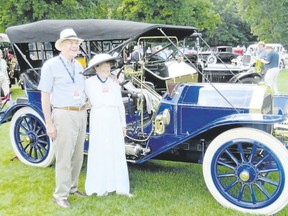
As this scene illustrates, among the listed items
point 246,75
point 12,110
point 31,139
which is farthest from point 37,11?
point 31,139

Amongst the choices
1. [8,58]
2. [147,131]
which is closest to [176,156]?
[147,131]

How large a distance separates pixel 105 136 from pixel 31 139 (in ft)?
5.01

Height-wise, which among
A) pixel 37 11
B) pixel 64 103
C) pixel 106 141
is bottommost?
pixel 106 141

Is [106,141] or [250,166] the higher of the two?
[106,141]

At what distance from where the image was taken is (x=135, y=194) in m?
4.21

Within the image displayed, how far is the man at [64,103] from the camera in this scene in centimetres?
369

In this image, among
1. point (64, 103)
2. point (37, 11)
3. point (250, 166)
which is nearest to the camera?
point (250, 166)

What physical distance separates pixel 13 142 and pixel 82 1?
13102mm

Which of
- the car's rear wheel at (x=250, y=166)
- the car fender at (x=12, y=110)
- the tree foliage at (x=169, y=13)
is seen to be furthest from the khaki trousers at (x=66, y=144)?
the tree foliage at (x=169, y=13)

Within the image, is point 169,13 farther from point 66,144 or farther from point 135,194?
point 66,144

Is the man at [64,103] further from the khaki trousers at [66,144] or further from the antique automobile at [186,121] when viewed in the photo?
the antique automobile at [186,121]

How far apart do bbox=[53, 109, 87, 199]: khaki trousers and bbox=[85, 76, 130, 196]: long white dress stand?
0.14 metres

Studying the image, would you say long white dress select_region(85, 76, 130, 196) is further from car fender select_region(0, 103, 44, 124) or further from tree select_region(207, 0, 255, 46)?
tree select_region(207, 0, 255, 46)

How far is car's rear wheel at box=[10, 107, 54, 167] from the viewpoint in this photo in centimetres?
502
